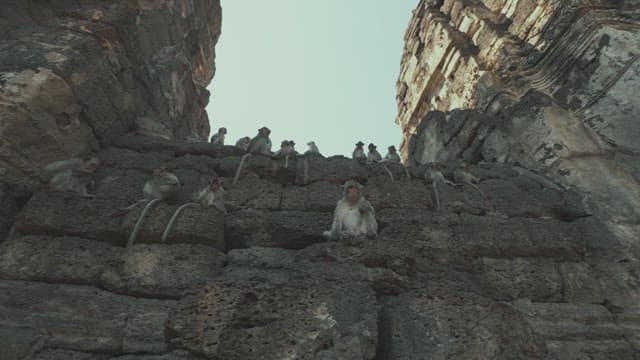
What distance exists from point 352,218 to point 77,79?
442 centimetres

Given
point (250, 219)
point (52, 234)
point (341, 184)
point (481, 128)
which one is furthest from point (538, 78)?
point (52, 234)

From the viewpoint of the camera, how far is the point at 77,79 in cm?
629

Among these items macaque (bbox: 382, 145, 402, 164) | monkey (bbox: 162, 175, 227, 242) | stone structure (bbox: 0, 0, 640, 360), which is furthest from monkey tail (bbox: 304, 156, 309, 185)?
macaque (bbox: 382, 145, 402, 164)

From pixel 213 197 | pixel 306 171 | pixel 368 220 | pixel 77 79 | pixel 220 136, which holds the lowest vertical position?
pixel 368 220

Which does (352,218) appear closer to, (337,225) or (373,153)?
(337,225)

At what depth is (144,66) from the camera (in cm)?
913

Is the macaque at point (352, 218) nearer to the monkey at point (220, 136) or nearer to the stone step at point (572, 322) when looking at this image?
the stone step at point (572, 322)

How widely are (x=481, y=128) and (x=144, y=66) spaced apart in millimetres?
7286

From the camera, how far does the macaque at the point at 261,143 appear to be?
8.78 meters

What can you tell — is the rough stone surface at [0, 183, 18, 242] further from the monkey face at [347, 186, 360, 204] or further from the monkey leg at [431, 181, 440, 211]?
the monkey leg at [431, 181, 440, 211]

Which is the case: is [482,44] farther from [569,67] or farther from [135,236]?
[135,236]

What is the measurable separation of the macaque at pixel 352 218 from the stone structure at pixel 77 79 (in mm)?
3831

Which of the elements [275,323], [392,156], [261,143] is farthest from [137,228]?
[392,156]

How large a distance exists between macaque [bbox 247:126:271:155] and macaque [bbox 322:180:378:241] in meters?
3.60
